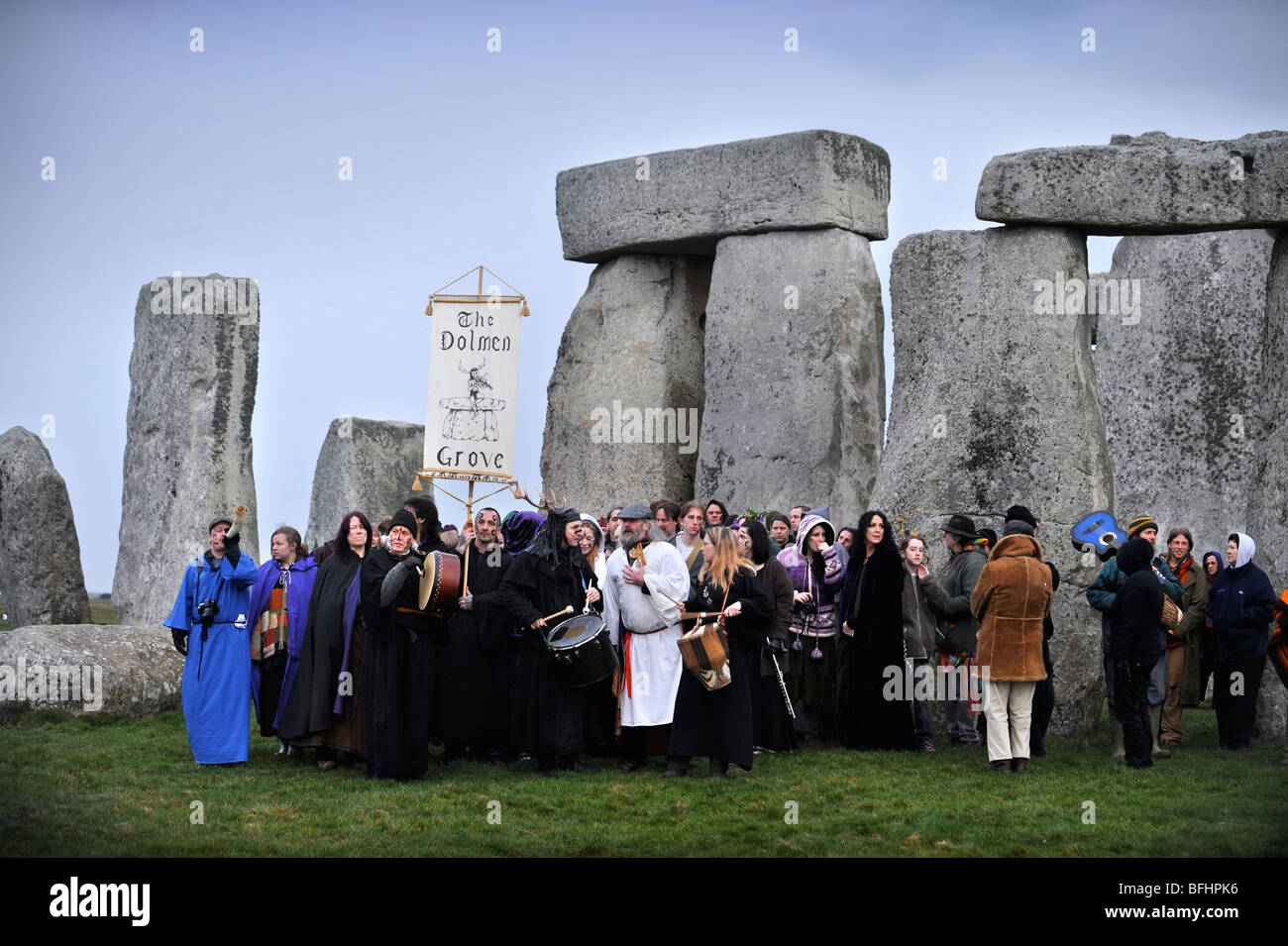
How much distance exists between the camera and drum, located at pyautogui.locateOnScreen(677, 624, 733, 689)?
993 centimetres

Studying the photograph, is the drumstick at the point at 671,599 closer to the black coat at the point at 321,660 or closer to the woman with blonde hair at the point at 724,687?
the woman with blonde hair at the point at 724,687

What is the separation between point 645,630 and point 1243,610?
14.0 feet

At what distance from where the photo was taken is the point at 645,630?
34.6ft

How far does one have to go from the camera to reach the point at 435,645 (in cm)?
1061

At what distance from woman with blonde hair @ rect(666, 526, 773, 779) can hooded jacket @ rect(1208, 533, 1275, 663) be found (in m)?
3.53

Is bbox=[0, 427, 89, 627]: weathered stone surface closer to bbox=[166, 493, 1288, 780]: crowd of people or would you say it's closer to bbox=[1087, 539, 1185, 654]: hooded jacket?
bbox=[166, 493, 1288, 780]: crowd of people

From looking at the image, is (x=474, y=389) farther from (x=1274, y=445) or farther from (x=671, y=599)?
(x=1274, y=445)

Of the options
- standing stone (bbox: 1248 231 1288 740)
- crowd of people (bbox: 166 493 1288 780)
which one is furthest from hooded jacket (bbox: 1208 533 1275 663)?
standing stone (bbox: 1248 231 1288 740)

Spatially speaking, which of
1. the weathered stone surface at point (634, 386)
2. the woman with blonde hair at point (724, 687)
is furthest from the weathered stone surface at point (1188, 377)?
the woman with blonde hair at point (724, 687)

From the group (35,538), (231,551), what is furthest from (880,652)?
(35,538)
